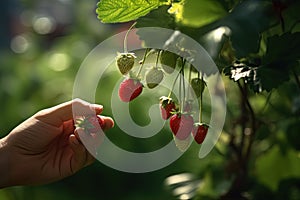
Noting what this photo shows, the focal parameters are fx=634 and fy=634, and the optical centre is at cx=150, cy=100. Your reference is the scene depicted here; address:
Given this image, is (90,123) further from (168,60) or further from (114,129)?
(114,129)

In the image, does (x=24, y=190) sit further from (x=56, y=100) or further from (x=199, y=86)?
(x=199, y=86)

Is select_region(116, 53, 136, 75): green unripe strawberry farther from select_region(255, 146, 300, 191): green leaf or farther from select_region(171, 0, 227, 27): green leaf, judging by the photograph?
select_region(255, 146, 300, 191): green leaf

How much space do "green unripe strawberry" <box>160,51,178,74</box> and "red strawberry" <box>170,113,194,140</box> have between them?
0.24 ft

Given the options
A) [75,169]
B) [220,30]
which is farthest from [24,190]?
[220,30]

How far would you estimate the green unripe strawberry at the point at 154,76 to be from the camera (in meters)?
0.80

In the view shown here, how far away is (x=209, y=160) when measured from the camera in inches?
55.7

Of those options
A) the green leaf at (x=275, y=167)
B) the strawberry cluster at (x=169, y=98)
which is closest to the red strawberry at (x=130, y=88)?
the strawberry cluster at (x=169, y=98)

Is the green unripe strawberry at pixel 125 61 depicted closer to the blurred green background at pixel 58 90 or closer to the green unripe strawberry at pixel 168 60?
the green unripe strawberry at pixel 168 60

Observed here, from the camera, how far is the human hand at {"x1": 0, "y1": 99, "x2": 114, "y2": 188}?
1.12 meters

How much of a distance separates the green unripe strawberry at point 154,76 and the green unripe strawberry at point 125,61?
31 millimetres

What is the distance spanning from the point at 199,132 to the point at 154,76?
10 cm

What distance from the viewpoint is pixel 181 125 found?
0.83m

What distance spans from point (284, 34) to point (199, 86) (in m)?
0.12

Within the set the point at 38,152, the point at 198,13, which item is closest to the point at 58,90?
the point at 38,152
